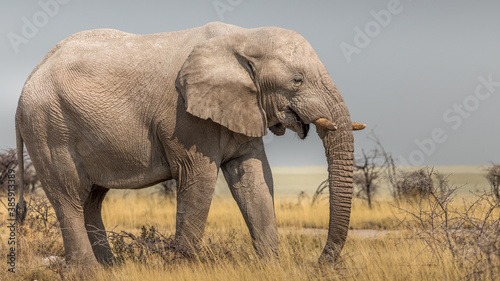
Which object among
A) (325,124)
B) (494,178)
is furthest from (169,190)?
(325,124)

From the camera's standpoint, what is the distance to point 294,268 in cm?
677

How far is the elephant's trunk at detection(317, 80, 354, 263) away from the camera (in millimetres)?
6957

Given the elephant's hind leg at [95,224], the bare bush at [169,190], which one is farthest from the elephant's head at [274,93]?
the bare bush at [169,190]

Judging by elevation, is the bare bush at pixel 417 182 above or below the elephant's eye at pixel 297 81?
below

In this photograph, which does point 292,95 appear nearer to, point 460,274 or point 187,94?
point 187,94

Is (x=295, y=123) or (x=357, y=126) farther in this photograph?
(x=357, y=126)

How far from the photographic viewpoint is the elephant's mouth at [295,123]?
7.11 meters

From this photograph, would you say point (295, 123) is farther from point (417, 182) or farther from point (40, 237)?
point (40, 237)

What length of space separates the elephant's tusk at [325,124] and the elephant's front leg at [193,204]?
1.41 m

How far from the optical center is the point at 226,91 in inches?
286

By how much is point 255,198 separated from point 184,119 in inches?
53.0

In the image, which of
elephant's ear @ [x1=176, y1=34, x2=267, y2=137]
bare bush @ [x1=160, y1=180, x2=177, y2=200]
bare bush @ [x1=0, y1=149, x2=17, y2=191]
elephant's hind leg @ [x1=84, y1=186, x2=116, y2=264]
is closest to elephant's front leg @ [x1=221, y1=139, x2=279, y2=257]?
elephant's ear @ [x1=176, y1=34, x2=267, y2=137]

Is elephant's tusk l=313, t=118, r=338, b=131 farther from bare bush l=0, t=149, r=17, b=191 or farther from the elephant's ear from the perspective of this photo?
bare bush l=0, t=149, r=17, b=191

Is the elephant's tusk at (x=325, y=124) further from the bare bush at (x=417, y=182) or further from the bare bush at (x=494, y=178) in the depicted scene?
the bare bush at (x=494, y=178)
